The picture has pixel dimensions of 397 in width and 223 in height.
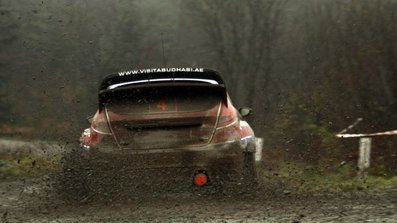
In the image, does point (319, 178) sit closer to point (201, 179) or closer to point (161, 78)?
point (201, 179)

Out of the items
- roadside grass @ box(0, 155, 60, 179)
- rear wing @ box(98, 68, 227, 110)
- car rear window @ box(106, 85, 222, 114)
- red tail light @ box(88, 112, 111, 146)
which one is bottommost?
roadside grass @ box(0, 155, 60, 179)

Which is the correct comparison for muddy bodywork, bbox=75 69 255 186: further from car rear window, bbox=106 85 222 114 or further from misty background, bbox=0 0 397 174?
misty background, bbox=0 0 397 174

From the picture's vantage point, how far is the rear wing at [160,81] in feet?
21.2

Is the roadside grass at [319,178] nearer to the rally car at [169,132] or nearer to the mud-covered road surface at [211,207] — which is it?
the mud-covered road surface at [211,207]

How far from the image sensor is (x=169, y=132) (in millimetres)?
6340

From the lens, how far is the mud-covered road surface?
17.0ft

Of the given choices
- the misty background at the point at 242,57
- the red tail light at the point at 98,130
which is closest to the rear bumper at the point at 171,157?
the red tail light at the point at 98,130

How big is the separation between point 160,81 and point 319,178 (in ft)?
9.78

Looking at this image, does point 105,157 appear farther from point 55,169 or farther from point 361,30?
point 361,30

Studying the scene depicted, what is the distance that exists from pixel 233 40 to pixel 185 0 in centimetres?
240

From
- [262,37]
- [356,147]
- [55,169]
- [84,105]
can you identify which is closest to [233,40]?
[262,37]

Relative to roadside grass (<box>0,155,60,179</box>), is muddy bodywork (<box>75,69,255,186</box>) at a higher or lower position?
higher

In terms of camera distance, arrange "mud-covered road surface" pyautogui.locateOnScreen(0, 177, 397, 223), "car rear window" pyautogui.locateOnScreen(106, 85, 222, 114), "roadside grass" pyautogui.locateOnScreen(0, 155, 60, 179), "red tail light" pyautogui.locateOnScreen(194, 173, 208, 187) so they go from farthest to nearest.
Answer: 1. "roadside grass" pyautogui.locateOnScreen(0, 155, 60, 179)
2. "car rear window" pyautogui.locateOnScreen(106, 85, 222, 114)
3. "red tail light" pyautogui.locateOnScreen(194, 173, 208, 187)
4. "mud-covered road surface" pyautogui.locateOnScreen(0, 177, 397, 223)

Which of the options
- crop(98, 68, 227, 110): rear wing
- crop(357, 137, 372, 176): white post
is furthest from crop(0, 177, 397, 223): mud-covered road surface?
crop(357, 137, 372, 176): white post
